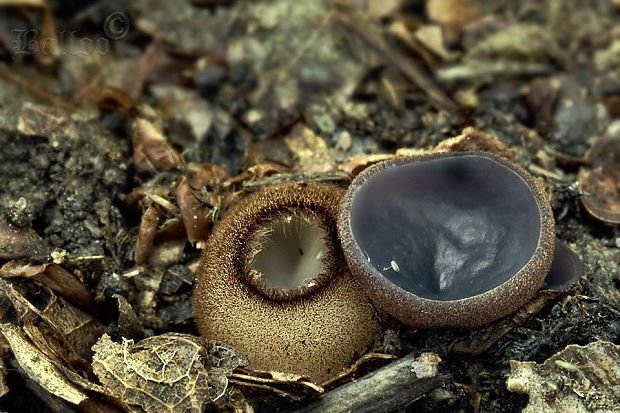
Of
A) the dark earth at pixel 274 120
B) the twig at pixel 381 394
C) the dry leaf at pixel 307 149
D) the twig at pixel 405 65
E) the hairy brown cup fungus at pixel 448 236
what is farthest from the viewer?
the twig at pixel 405 65

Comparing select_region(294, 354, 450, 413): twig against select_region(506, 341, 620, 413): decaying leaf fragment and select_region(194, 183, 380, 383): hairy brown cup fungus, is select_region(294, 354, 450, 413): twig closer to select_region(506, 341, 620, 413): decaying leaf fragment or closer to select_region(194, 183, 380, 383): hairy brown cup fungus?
select_region(194, 183, 380, 383): hairy brown cup fungus

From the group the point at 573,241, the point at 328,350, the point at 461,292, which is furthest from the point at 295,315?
the point at 573,241

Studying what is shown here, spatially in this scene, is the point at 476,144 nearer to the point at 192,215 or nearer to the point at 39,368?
the point at 192,215

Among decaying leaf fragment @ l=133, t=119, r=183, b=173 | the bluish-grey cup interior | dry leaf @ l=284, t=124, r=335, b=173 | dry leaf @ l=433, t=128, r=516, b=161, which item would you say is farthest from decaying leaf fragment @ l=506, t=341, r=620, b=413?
decaying leaf fragment @ l=133, t=119, r=183, b=173

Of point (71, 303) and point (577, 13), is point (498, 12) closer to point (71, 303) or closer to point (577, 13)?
point (577, 13)

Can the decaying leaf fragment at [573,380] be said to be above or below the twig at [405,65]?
below

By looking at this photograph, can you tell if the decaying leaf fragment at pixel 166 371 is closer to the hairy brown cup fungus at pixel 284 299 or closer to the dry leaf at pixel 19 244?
the hairy brown cup fungus at pixel 284 299

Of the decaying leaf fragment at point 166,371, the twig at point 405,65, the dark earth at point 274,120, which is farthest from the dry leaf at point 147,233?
the twig at point 405,65
